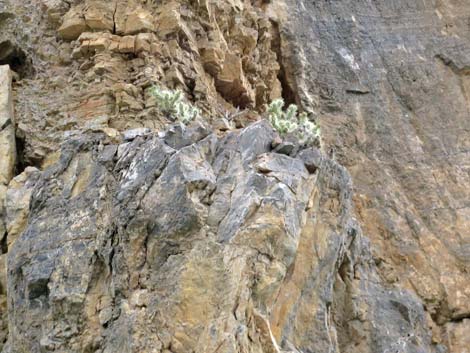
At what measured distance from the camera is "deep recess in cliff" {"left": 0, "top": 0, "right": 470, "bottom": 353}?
762 centimetres

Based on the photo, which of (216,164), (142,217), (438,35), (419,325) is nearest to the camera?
(142,217)

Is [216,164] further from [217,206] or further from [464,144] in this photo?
[464,144]

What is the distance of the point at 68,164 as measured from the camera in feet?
30.2

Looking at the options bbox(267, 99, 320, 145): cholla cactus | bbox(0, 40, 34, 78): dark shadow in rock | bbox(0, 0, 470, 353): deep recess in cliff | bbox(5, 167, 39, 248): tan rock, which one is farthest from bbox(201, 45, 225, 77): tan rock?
bbox(5, 167, 39, 248): tan rock

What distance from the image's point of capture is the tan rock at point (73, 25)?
1177 cm

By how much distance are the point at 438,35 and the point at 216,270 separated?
11.7m

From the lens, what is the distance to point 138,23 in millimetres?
11734

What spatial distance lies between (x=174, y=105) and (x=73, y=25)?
108 inches

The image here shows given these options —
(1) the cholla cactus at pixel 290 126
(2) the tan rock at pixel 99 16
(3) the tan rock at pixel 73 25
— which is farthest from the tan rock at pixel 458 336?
(3) the tan rock at pixel 73 25

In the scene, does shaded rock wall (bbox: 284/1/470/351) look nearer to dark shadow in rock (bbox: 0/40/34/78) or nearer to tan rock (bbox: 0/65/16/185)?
dark shadow in rock (bbox: 0/40/34/78)

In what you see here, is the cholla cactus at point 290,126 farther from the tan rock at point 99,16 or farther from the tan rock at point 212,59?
the tan rock at point 99,16

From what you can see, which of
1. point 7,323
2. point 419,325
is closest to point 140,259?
point 7,323

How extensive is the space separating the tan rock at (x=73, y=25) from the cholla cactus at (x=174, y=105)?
218 cm

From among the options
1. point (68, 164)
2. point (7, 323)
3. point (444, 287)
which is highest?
point (68, 164)
